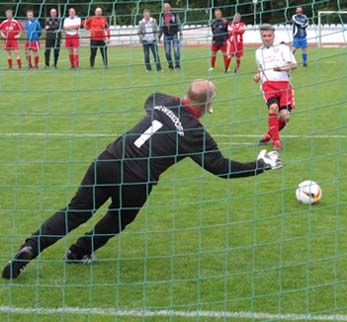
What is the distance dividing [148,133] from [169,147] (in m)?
0.18

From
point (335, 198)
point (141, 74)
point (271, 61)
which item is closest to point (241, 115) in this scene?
point (271, 61)

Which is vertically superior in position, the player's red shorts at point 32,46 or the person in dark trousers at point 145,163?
the player's red shorts at point 32,46

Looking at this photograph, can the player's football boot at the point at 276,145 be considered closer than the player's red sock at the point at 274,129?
No

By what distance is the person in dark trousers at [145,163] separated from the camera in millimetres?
4809

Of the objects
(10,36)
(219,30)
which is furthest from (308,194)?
(219,30)

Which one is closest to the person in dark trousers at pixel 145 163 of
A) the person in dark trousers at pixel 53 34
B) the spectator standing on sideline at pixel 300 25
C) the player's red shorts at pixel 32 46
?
the person in dark trousers at pixel 53 34

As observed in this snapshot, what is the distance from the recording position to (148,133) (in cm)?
491

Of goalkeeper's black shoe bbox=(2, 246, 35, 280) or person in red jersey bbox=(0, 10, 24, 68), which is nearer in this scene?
goalkeeper's black shoe bbox=(2, 246, 35, 280)

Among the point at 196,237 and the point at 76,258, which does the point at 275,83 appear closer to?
the point at 196,237

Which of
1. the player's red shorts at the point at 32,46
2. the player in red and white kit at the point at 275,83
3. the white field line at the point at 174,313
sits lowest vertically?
the white field line at the point at 174,313

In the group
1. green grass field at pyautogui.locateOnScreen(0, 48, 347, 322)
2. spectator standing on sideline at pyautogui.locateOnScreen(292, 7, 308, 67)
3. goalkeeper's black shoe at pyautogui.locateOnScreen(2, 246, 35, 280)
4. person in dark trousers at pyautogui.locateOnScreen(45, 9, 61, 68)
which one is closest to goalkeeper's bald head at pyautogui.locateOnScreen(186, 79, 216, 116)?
green grass field at pyautogui.locateOnScreen(0, 48, 347, 322)

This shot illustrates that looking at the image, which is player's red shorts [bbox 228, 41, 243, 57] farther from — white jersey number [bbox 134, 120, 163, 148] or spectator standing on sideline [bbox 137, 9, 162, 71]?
white jersey number [bbox 134, 120, 163, 148]

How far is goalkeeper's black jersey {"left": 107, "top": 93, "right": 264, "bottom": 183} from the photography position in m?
4.80

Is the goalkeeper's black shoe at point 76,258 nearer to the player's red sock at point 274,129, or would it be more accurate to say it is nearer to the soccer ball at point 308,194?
the soccer ball at point 308,194
